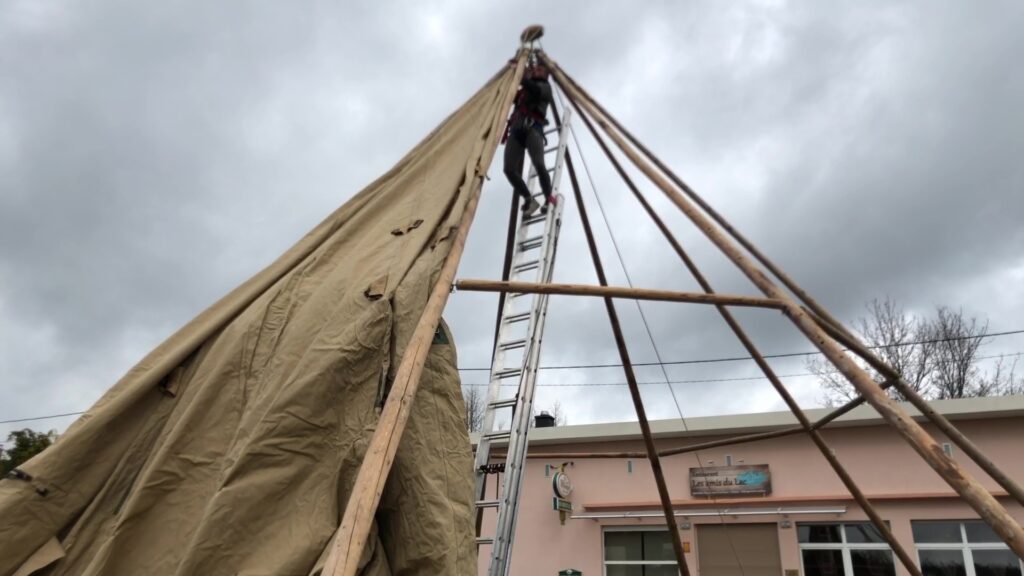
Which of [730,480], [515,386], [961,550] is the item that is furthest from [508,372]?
[961,550]

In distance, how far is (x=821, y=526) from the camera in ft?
31.0

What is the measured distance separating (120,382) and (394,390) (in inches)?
56.6

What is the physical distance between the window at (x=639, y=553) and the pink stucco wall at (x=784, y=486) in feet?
0.60

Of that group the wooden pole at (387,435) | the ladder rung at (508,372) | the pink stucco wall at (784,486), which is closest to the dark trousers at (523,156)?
the ladder rung at (508,372)

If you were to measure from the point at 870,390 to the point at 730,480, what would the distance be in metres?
8.20

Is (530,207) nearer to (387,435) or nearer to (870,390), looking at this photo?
(870,390)

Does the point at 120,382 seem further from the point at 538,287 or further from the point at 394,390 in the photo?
the point at 538,287

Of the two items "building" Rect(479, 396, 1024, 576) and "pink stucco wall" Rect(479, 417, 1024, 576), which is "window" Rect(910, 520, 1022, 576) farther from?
"pink stucco wall" Rect(479, 417, 1024, 576)

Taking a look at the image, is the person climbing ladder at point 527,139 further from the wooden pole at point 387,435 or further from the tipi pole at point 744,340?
the wooden pole at point 387,435

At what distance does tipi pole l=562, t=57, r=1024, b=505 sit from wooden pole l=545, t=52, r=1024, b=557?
274 millimetres

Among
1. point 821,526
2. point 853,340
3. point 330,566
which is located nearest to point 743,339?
point 853,340

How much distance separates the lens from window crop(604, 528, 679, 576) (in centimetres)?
1030

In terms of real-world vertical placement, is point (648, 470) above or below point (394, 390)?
above

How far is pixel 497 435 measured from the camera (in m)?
4.14
